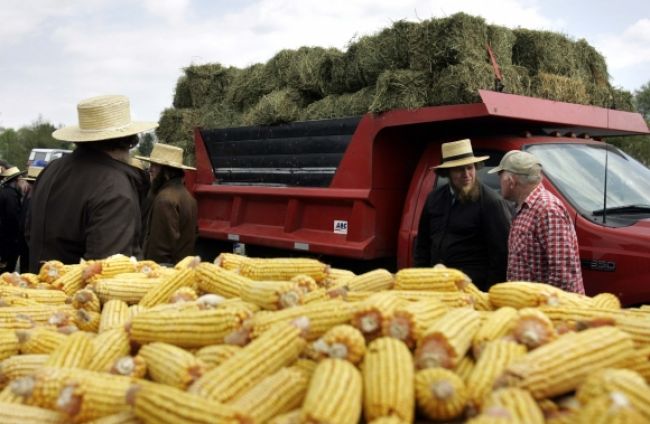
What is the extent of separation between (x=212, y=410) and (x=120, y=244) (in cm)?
266

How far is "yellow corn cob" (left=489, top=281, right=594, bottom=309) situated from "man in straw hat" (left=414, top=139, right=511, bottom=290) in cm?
217

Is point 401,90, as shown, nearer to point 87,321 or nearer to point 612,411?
point 87,321

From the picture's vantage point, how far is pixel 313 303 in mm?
2355

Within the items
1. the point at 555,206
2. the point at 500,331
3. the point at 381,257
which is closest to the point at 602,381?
the point at 500,331

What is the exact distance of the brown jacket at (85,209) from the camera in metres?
4.14

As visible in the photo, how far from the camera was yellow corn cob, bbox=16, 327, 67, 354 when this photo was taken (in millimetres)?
2561

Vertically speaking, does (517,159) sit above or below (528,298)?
above

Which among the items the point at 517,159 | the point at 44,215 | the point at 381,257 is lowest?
the point at 381,257

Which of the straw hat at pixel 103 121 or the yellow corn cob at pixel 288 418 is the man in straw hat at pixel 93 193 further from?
the yellow corn cob at pixel 288 418

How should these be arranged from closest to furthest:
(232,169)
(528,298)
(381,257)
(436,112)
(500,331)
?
(500,331), (528,298), (436,112), (381,257), (232,169)

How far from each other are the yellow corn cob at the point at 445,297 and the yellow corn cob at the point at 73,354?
1.16 metres

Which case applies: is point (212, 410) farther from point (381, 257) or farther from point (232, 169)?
point (232, 169)

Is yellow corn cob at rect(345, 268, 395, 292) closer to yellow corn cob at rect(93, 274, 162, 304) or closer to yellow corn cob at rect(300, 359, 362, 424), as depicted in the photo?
yellow corn cob at rect(300, 359, 362, 424)

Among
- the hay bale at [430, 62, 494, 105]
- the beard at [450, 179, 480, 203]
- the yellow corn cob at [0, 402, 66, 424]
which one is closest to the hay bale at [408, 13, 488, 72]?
the hay bale at [430, 62, 494, 105]
